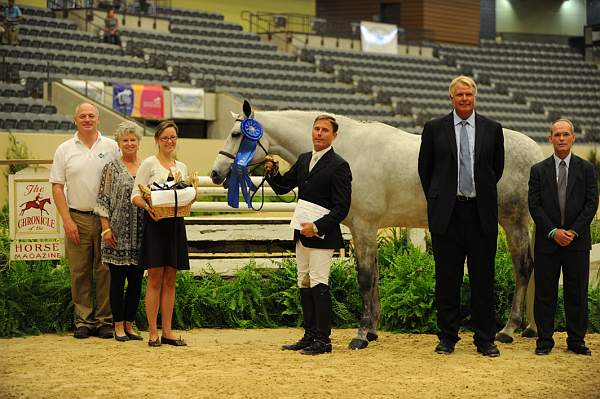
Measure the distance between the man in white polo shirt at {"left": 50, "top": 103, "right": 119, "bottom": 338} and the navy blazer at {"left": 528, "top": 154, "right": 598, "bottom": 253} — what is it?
349 centimetres

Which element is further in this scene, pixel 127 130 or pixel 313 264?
pixel 127 130

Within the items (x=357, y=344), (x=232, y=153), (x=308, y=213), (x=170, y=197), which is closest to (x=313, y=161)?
(x=308, y=213)

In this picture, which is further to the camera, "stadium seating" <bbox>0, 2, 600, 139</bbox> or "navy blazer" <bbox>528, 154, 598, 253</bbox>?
"stadium seating" <bbox>0, 2, 600, 139</bbox>

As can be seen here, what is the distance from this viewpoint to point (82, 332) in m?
8.72

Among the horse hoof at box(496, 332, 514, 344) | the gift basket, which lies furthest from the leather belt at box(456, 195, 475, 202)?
the gift basket

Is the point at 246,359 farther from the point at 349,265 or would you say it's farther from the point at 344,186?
the point at 349,265

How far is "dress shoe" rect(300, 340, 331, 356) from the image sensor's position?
306 inches

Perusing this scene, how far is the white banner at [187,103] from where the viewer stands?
25875 millimetres

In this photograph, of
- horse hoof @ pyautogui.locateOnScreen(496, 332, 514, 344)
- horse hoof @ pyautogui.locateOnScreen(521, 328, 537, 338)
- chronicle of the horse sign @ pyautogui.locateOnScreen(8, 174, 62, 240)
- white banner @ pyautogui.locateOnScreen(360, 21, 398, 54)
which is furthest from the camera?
white banner @ pyautogui.locateOnScreen(360, 21, 398, 54)

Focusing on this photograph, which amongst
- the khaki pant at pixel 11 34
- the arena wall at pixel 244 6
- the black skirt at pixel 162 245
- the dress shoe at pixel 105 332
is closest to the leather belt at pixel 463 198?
the black skirt at pixel 162 245

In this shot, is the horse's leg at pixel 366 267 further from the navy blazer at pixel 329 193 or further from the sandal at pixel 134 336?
the sandal at pixel 134 336

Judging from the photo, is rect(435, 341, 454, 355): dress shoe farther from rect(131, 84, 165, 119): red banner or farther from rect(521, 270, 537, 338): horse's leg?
rect(131, 84, 165, 119): red banner

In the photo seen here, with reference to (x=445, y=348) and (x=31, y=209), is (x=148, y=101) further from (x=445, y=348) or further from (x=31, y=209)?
(x=445, y=348)

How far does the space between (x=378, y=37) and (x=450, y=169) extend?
3019cm
